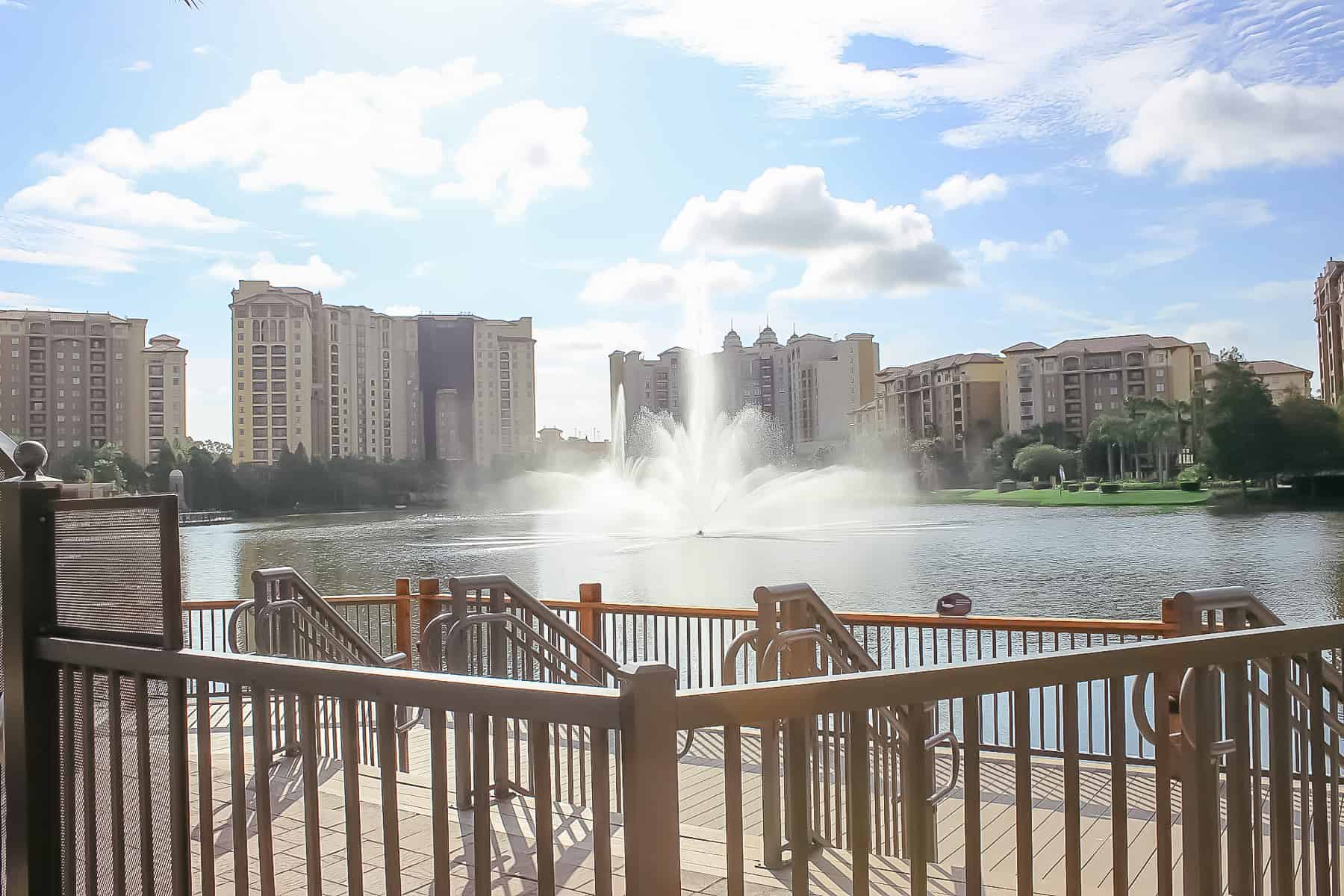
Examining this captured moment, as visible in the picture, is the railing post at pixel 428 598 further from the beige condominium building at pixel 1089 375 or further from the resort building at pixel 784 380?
the beige condominium building at pixel 1089 375

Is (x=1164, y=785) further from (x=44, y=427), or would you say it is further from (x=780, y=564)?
(x=44, y=427)

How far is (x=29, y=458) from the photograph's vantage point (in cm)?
283

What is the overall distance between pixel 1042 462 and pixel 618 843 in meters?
99.1

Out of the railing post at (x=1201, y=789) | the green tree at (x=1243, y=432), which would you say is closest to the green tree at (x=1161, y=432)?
the green tree at (x=1243, y=432)

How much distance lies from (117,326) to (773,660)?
12905 cm

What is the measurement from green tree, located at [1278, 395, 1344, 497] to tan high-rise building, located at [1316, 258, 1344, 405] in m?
36.8

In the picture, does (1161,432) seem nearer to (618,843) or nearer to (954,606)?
(954,606)

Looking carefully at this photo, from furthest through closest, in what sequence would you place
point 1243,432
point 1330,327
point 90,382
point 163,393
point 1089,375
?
1. point 1089,375
2. point 163,393
3. point 90,382
4. point 1330,327
5. point 1243,432

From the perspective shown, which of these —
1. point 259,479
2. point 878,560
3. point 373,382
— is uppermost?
point 373,382

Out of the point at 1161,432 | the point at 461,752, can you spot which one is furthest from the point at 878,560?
the point at 1161,432

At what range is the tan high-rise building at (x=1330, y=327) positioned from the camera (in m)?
100

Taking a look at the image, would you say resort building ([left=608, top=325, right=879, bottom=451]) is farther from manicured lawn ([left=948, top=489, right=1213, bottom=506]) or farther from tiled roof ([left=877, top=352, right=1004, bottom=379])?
manicured lawn ([left=948, top=489, right=1213, bottom=506])

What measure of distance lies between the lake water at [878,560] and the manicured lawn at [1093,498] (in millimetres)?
11559

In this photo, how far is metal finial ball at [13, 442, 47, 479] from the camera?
279cm
